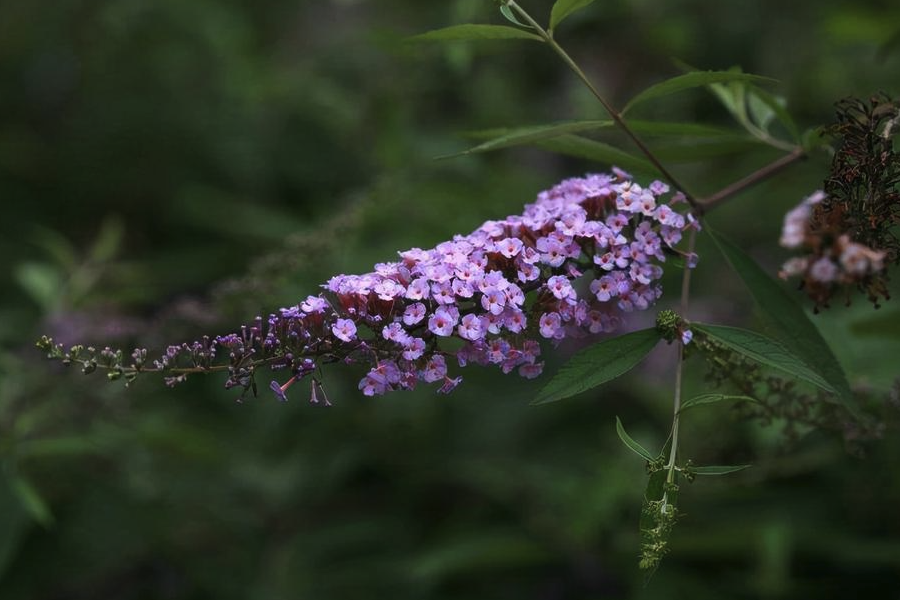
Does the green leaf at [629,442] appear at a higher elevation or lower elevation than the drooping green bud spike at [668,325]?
lower

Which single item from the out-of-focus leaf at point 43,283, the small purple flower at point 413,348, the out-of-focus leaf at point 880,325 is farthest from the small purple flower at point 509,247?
the out-of-focus leaf at point 43,283

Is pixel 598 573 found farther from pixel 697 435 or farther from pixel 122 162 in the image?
pixel 122 162

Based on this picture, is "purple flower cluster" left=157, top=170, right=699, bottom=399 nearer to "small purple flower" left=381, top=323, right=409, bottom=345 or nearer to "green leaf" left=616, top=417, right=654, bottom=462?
"small purple flower" left=381, top=323, right=409, bottom=345

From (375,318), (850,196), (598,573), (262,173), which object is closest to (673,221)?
(850,196)

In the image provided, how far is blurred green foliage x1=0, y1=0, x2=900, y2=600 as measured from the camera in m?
3.09

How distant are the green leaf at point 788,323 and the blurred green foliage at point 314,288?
39cm

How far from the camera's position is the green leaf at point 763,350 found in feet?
5.54

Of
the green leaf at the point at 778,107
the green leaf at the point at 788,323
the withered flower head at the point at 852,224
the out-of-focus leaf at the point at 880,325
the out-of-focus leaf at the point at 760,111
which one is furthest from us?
the out-of-focus leaf at the point at 880,325

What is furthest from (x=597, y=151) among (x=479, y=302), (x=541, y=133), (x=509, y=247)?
(x=479, y=302)

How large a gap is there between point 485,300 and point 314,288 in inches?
66.1

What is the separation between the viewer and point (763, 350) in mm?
1759

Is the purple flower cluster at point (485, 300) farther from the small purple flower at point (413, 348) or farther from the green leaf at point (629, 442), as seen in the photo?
the green leaf at point (629, 442)

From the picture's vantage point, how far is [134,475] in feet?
11.2

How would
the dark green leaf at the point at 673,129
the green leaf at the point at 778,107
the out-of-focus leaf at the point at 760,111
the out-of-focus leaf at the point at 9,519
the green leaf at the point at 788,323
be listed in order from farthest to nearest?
1. the out-of-focus leaf at the point at 9,519
2. the out-of-focus leaf at the point at 760,111
3. the green leaf at the point at 778,107
4. the dark green leaf at the point at 673,129
5. the green leaf at the point at 788,323
